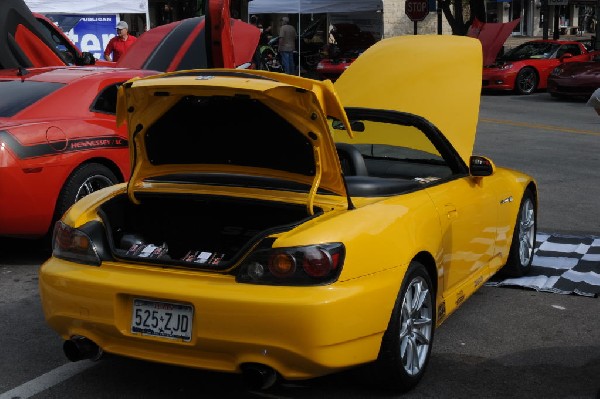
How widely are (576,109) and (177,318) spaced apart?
18.2 metres

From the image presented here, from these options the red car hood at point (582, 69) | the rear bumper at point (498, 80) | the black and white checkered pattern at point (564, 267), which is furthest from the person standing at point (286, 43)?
the black and white checkered pattern at point (564, 267)

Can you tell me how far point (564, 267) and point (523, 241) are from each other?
1.80 feet

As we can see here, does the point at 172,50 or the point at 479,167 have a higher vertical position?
the point at 172,50

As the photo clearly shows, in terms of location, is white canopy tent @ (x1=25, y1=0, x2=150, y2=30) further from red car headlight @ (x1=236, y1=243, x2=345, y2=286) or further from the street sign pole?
red car headlight @ (x1=236, y1=243, x2=345, y2=286)

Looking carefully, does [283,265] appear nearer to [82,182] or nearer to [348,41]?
[82,182]

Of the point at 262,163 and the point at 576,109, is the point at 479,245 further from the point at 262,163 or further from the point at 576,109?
the point at 576,109

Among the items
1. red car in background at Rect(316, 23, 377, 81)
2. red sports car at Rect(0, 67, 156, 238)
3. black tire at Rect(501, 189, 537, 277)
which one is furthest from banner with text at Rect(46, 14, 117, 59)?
black tire at Rect(501, 189, 537, 277)

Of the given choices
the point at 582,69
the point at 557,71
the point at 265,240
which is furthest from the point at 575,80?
the point at 265,240

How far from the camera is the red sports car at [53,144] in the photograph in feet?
23.8

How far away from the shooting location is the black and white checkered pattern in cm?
678

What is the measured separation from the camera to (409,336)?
4.77 metres

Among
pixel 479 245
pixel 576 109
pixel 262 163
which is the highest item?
pixel 262 163

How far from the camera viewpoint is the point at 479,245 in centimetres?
585

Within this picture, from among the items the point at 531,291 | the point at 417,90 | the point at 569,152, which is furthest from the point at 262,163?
the point at 569,152
